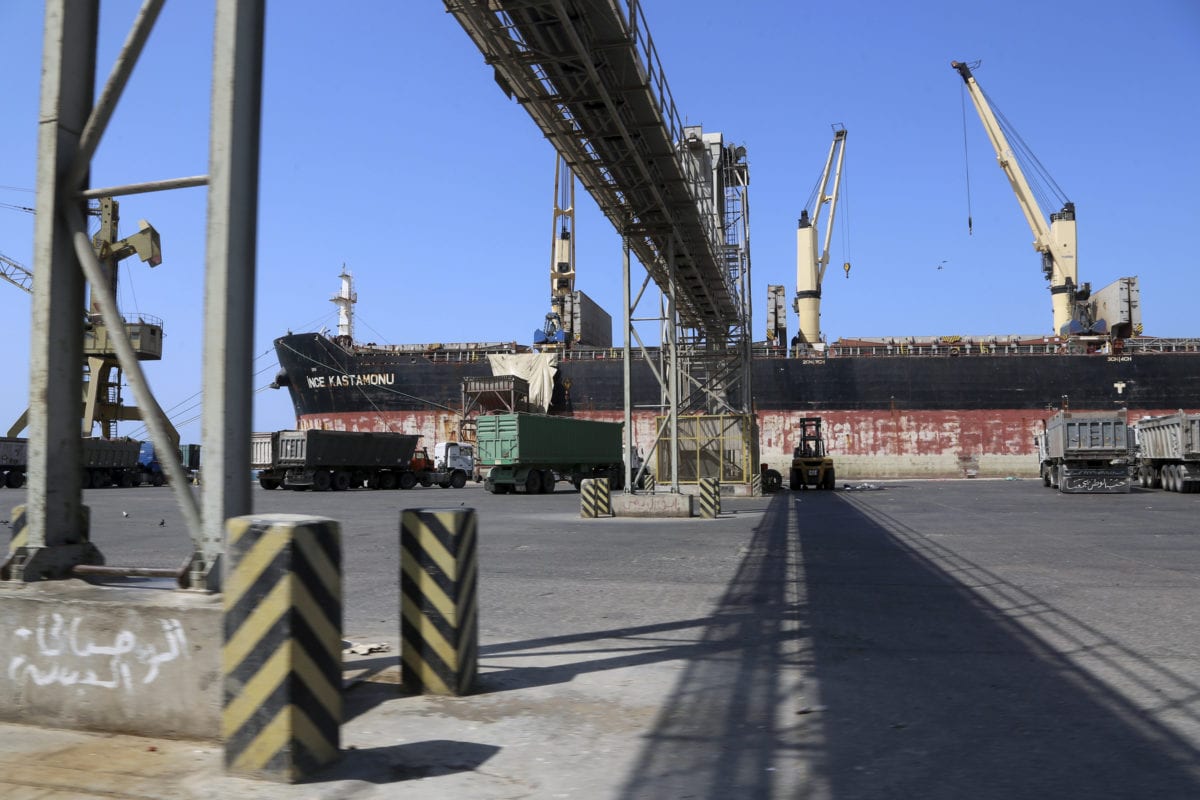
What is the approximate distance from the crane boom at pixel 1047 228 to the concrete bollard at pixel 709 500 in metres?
45.7

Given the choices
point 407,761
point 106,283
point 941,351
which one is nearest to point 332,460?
point 106,283

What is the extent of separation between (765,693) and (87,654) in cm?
383

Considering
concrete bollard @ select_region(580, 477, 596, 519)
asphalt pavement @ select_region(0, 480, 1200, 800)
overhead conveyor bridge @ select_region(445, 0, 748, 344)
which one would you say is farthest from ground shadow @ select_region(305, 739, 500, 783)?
concrete bollard @ select_region(580, 477, 596, 519)

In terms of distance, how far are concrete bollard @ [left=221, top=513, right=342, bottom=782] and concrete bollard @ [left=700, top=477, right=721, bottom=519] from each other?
15.9m

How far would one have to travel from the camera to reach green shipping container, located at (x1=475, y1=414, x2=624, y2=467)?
31.9m

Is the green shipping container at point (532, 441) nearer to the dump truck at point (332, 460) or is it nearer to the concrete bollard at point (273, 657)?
the dump truck at point (332, 460)

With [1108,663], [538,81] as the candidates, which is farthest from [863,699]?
[538,81]

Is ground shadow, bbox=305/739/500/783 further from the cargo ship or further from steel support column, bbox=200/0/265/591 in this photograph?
the cargo ship

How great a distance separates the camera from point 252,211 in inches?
182

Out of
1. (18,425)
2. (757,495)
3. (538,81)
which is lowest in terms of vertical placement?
(757,495)

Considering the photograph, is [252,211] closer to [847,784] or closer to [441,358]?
[847,784]

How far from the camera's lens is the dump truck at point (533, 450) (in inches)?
1257

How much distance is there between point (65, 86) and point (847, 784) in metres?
5.71

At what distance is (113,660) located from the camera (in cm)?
425
